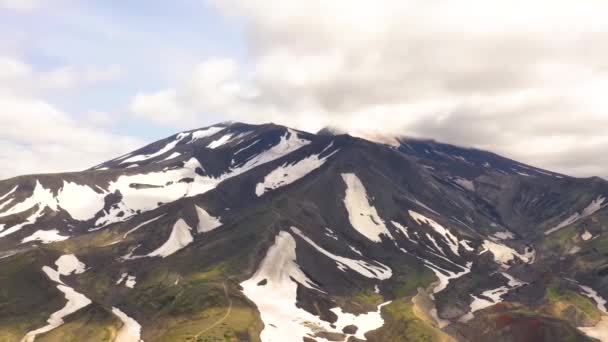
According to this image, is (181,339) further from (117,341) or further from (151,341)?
(117,341)

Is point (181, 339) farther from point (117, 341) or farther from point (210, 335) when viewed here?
point (117, 341)

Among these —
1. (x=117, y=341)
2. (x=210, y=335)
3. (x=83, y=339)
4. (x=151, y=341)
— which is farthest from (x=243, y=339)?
(x=83, y=339)

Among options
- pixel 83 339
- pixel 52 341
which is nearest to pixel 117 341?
pixel 83 339

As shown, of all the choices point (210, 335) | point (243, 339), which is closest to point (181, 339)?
point (210, 335)

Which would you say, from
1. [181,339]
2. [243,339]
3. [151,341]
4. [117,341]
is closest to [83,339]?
[117,341]

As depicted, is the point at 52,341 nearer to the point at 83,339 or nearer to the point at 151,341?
the point at 83,339

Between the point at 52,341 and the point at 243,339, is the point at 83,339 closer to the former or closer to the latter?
the point at 52,341
